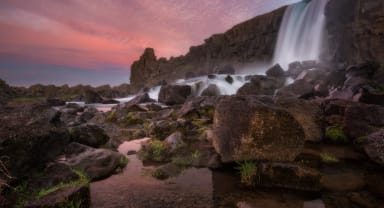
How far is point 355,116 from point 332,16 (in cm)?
4124

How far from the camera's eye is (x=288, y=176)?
5.92 metres

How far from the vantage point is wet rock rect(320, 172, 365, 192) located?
5.95m

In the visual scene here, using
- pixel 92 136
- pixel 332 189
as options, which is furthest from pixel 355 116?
pixel 92 136

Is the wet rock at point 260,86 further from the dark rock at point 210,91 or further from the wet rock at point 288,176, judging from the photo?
the wet rock at point 288,176

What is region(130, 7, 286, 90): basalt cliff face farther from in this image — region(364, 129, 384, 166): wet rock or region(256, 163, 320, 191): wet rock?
region(256, 163, 320, 191): wet rock

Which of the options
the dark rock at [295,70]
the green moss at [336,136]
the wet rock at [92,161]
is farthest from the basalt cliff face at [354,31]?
the wet rock at [92,161]

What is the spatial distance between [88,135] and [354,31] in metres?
42.7

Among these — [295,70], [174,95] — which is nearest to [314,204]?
[174,95]

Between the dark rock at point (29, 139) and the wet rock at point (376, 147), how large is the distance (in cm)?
1015

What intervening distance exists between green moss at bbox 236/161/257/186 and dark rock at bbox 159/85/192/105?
22630mm

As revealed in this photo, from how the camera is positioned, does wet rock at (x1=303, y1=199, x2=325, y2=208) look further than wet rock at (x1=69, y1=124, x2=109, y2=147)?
No

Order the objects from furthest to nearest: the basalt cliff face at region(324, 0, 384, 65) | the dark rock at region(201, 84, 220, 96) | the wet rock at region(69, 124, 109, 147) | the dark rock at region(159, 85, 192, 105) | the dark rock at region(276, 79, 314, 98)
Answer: the basalt cliff face at region(324, 0, 384, 65) < the dark rock at region(201, 84, 220, 96) < the dark rock at region(159, 85, 192, 105) < the dark rock at region(276, 79, 314, 98) < the wet rock at region(69, 124, 109, 147)

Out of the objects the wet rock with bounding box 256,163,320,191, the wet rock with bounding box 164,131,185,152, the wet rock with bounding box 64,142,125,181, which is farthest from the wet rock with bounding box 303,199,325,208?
the wet rock with bounding box 64,142,125,181

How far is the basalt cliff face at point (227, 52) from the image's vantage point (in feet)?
292
